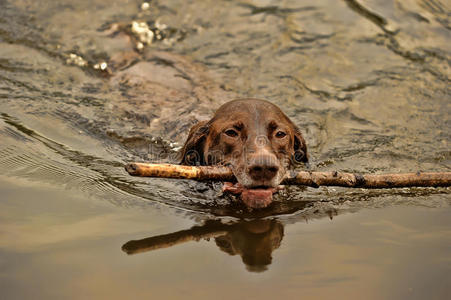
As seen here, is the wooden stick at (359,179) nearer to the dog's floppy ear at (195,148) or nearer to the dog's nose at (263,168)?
the dog's nose at (263,168)

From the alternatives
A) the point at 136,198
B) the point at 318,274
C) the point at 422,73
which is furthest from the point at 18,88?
the point at 422,73

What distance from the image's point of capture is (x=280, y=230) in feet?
13.9

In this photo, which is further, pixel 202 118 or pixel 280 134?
pixel 202 118

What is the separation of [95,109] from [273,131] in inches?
113

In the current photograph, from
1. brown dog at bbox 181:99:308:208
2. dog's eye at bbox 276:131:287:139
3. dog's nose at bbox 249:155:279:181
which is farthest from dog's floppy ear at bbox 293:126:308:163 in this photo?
dog's nose at bbox 249:155:279:181

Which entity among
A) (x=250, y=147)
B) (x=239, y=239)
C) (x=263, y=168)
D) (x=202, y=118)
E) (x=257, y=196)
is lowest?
(x=239, y=239)

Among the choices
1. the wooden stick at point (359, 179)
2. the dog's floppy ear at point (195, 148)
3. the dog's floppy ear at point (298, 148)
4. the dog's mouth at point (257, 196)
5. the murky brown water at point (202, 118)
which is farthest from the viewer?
the dog's floppy ear at point (298, 148)

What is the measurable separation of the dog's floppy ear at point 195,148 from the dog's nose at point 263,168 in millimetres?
1287

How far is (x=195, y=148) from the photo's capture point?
221 inches

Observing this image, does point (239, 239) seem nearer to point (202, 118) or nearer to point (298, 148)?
point (298, 148)

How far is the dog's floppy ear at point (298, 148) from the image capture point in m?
5.76

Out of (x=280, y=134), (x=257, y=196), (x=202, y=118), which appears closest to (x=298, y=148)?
(x=280, y=134)

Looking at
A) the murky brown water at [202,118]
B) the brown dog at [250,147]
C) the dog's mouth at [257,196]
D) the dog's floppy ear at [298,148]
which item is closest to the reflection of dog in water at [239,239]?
the murky brown water at [202,118]

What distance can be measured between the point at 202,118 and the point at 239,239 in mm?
2726
